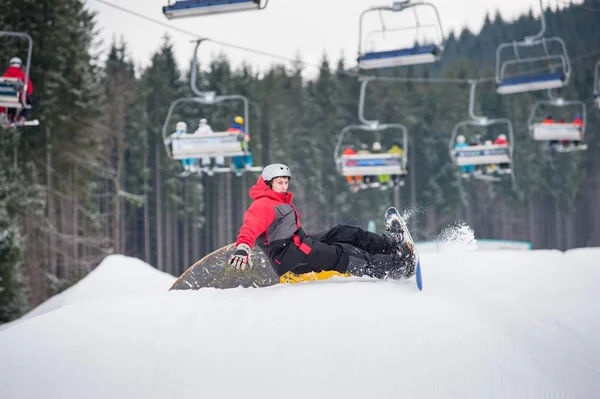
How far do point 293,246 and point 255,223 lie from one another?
0.42 meters

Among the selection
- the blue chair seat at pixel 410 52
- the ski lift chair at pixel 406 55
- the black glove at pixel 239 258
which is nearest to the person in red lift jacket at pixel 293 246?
the black glove at pixel 239 258

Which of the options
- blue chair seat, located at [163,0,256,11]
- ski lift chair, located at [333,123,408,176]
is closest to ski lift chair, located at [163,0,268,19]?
blue chair seat, located at [163,0,256,11]

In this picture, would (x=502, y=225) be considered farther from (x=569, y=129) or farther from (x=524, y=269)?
(x=524, y=269)

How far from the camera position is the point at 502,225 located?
54812 millimetres

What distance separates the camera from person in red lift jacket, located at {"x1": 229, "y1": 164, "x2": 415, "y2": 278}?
5.85 m

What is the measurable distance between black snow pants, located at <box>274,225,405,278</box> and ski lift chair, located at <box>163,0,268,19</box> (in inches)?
156

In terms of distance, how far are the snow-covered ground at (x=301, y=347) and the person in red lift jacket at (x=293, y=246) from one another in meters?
0.40

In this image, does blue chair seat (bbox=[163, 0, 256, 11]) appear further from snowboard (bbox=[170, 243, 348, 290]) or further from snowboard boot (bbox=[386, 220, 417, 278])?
snowboard boot (bbox=[386, 220, 417, 278])

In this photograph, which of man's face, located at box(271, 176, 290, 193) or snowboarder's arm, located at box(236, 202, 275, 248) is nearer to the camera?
snowboarder's arm, located at box(236, 202, 275, 248)

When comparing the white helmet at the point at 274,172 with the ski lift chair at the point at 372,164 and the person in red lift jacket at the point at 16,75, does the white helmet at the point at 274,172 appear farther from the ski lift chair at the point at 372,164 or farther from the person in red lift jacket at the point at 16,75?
the ski lift chair at the point at 372,164

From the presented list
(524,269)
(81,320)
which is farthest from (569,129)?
(81,320)

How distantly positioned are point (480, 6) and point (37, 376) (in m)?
101

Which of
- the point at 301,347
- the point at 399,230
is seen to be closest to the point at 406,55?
the point at 399,230

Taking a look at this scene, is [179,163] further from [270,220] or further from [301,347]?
[301,347]
